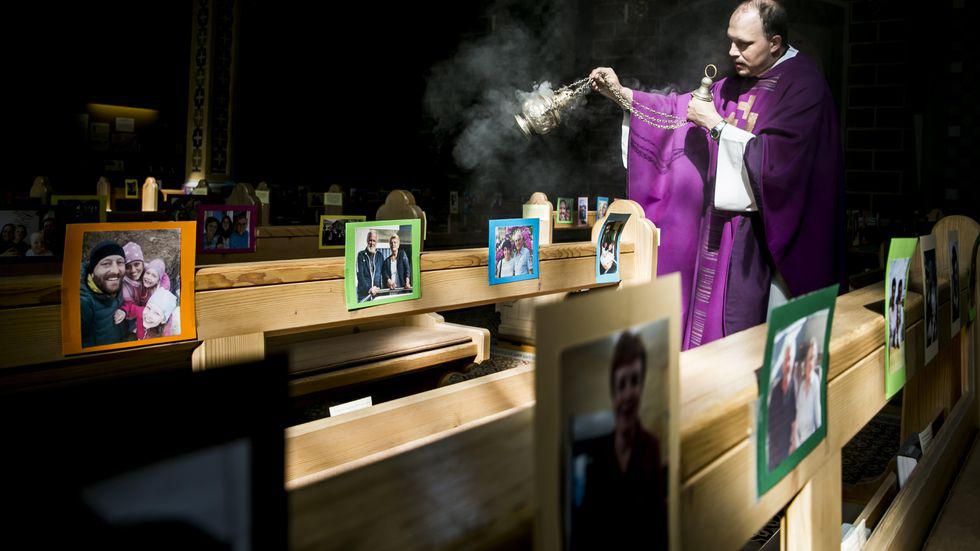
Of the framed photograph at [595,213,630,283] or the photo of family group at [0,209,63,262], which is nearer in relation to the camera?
the framed photograph at [595,213,630,283]

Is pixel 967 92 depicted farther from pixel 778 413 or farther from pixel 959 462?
pixel 778 413

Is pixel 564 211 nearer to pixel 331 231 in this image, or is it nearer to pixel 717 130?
pixel 331 231

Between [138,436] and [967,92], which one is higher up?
[967,92]

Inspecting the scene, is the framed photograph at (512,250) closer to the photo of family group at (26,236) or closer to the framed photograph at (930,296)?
the framed photograph at (930,296)

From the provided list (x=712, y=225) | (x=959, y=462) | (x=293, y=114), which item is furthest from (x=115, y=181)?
(x=959, y=462)

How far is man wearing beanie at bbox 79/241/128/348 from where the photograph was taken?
4.19 feet

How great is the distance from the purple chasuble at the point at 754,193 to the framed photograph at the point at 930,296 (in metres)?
0.59

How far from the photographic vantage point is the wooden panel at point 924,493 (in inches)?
46.7

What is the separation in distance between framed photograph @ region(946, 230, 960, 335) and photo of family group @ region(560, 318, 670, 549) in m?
1.40

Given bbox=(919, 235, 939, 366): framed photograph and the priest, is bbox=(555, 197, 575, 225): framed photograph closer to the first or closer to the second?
the priest

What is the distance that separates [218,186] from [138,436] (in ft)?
28.0

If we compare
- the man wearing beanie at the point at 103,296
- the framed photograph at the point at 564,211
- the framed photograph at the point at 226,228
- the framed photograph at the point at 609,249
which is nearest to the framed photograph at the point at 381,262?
the man wearing beanie at the point at 103,296

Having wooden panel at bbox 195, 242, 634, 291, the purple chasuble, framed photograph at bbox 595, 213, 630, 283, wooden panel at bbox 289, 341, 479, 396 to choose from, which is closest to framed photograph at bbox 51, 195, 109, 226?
wooden panel at bbox 289, 341, 479, 396

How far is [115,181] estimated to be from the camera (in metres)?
8.88
